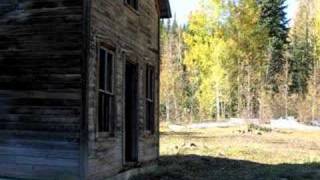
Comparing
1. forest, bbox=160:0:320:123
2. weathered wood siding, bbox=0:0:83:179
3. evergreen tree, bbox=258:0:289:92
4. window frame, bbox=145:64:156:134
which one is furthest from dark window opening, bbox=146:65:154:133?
evergreen tree, bbox=258:0:289:92

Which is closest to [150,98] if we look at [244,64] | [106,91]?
[106,91]

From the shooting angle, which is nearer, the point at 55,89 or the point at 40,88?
the point at 55,89

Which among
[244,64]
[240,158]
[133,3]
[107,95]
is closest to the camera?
[107,95]

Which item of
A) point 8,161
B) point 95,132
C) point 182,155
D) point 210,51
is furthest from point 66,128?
point 210,51

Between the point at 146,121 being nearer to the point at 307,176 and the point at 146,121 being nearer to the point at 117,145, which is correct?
the point at 117,145

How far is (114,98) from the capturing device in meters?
13.4

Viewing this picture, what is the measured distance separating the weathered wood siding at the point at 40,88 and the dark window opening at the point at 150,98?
211 inches

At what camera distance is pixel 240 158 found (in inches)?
891

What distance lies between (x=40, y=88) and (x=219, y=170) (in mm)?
7866

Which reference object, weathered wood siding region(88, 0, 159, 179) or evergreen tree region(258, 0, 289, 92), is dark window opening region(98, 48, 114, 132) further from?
evergreen tree region(258, 0, 289, 92)

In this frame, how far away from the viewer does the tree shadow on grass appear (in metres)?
15.6

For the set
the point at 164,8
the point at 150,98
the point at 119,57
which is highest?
the point at 164,8

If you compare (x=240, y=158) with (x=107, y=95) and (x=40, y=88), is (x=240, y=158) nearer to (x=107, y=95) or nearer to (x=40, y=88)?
(x=107, y=95)

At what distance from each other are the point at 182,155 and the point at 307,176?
22.7 feet
